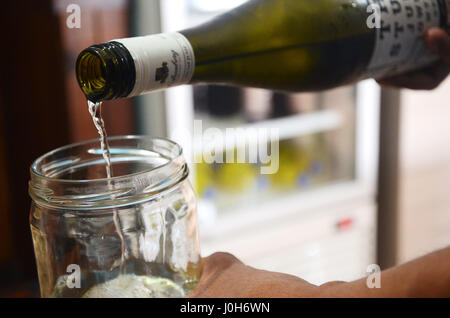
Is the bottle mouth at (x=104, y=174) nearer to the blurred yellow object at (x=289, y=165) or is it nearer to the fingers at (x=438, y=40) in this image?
the fingers at (x=438, y=40)

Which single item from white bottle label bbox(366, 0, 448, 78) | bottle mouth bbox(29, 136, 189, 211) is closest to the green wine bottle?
white bottle label bbox(366, 0, 448, 78)

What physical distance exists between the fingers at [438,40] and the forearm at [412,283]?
410mm

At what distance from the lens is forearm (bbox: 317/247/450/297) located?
0.29 m

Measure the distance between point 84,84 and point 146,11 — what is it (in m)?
1.04

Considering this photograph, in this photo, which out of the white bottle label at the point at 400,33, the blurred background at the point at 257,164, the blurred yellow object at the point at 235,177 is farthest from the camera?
the blurred yellow object at the point at 235,177

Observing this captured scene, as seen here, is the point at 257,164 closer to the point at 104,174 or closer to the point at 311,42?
the point at 311,42

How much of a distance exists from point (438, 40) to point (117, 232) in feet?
1.49

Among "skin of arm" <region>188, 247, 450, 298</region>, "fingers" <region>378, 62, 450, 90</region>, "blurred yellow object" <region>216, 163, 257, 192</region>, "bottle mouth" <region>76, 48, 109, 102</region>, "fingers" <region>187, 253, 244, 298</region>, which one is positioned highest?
"bottle mouth" <region>76, 48, 109, 102</region>

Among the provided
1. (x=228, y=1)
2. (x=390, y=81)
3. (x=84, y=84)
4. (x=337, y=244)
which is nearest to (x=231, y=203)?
(x=337, y=244)

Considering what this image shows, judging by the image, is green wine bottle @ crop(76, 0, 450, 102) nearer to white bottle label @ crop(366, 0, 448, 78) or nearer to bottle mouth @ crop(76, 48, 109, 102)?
white bottle label @ crop(366, 0, 448, 78)

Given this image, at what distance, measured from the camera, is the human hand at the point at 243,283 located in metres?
0.32

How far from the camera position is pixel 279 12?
2.27 feet

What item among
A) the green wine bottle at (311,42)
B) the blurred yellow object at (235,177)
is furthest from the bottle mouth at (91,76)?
the blurred yellow object at (235,177)
